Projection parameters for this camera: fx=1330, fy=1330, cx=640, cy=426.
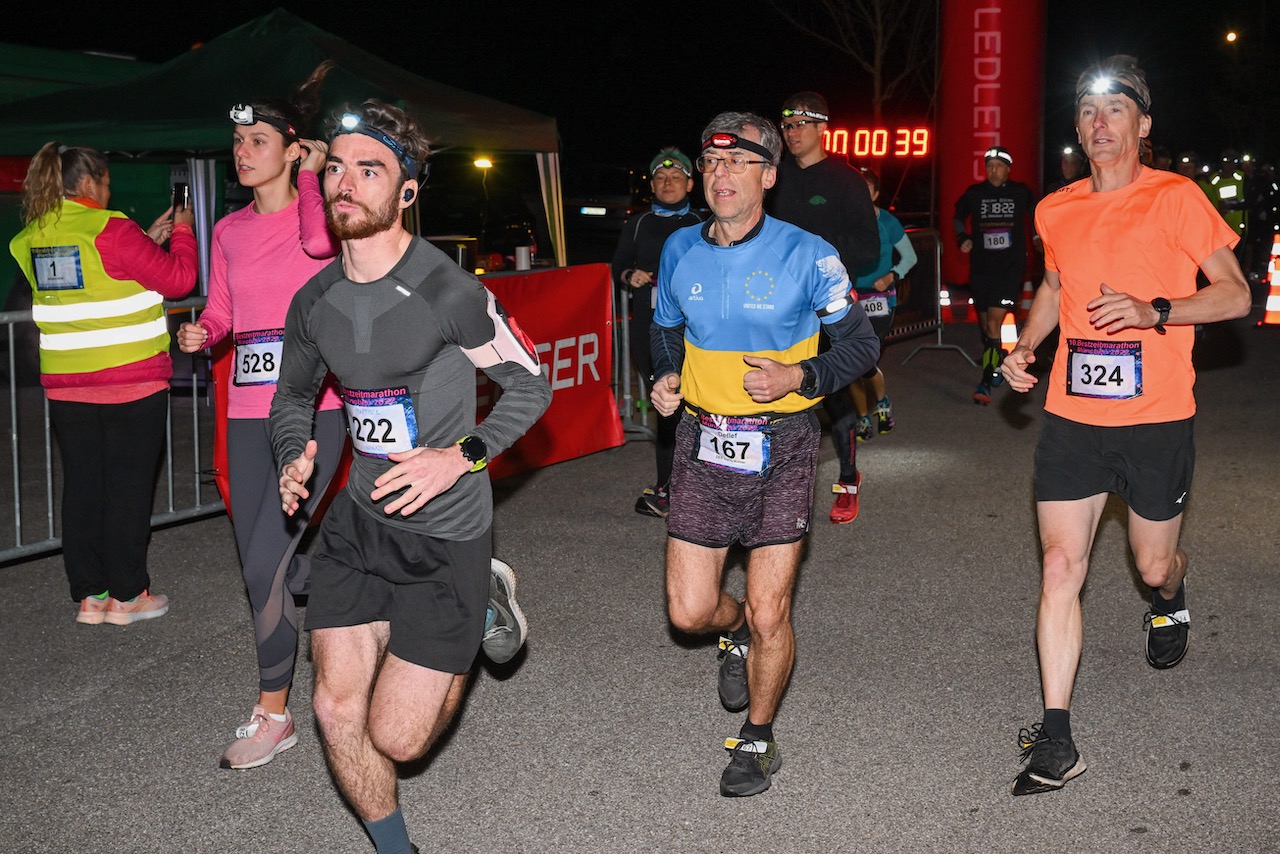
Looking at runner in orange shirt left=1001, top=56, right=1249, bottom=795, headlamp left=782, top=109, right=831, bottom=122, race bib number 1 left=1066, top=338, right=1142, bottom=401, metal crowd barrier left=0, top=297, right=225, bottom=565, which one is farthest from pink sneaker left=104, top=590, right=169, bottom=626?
race bib number 1 left=1066, top=338, right=1142, bottom=401

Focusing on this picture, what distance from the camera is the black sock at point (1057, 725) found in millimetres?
4395

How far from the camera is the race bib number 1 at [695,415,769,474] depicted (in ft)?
14.4

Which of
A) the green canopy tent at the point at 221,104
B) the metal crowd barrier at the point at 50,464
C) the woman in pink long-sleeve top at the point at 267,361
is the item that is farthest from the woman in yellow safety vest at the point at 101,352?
the green canopy tent at the point at 221,104

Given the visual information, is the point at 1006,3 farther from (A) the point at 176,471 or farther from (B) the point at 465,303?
(B) the point at 465,303

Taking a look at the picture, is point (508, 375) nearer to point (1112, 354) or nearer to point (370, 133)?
point (370, 133)

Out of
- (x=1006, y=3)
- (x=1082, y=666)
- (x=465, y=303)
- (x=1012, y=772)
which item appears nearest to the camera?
(x=465, y=303)

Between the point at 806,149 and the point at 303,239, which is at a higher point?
the point at 806,149

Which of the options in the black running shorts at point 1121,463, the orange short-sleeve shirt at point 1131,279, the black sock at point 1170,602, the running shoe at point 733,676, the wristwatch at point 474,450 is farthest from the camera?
the black sock at point 1170,602

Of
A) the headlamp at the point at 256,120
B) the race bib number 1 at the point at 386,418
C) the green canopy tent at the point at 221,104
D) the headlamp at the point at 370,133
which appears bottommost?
the race bib number 1 at the point at 386,418

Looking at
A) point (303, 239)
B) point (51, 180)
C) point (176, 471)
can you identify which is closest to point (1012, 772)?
point (303, 239)

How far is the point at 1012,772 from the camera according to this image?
4.46 m

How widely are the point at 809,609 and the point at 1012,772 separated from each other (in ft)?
6.17

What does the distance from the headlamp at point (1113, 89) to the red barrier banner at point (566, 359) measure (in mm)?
4566

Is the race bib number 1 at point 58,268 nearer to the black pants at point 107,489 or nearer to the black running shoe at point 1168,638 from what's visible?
the black pants at point 107,489
